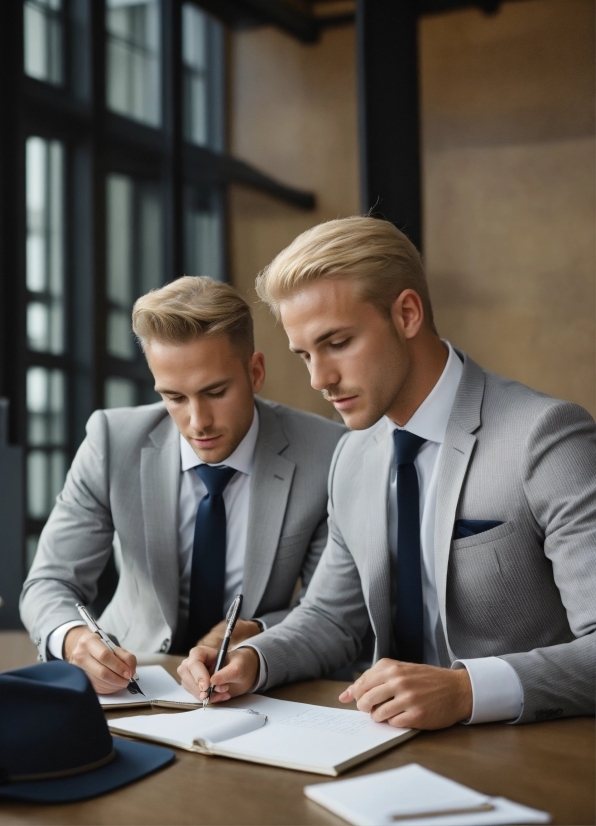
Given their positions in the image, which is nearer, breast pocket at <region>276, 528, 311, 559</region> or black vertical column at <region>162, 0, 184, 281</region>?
breast pocket at <region>276, 528, 311, 559</region>

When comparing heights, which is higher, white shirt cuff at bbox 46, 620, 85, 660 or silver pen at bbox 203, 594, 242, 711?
silver pen at bbox 203, 594, 242, 711

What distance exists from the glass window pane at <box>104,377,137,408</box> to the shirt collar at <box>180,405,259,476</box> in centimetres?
184

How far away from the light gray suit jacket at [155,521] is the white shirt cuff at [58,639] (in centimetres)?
19

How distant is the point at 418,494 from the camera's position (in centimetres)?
180

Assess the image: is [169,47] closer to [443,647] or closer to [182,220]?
[182,220]

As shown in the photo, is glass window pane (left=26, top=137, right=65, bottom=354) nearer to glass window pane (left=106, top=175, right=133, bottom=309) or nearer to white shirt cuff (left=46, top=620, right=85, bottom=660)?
glass window pane (left=106, top=175, right=133, bottom=309)

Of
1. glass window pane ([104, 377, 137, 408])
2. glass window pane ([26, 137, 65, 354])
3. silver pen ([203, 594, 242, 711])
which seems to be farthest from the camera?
glass window pane ([104, 377, 137, 408])

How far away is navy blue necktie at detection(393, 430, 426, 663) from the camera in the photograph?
1.78 m

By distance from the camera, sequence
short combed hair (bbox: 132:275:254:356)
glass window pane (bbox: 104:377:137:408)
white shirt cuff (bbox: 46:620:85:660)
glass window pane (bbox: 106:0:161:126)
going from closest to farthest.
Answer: white shirt cuff (bbox: 46:620:85:660) → short combed hair (bbox: 132:275:254:356) → glass window pane (bbox: 104:377:137:408) → glass window pane (bbox: 106:0:161:126)

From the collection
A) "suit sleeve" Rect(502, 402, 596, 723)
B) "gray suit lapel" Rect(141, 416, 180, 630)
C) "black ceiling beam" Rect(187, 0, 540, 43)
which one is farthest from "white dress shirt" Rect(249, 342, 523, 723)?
"black ceiling beam" Rect(187, 0, 540, 43)

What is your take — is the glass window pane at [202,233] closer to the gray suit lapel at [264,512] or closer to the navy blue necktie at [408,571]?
the gray suit lapel at [264,512]

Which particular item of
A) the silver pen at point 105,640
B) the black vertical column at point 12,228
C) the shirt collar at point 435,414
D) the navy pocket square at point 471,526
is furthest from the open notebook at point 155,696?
the black vertical column at point 12,228

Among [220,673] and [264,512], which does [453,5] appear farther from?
[220,673]

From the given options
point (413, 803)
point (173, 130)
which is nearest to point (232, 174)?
point (173, 130)
